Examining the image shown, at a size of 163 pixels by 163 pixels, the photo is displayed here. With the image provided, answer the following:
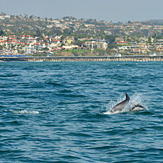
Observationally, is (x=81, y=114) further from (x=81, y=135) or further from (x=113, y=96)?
(x=113, y=96)

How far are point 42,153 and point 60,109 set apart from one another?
10117mm

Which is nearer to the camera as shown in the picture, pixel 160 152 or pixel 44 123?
pixel 160 152

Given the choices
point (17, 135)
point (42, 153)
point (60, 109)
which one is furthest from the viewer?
point (60, 109)

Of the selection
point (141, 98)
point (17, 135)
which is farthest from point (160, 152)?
point (141, 98)

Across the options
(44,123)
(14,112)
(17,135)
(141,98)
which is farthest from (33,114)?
(141,98)

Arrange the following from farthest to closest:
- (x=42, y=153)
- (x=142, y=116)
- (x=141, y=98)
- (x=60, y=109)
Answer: (x=141, y=98) < (x=60, y=109) < (x=142, y=116) < (x=42, y=153)

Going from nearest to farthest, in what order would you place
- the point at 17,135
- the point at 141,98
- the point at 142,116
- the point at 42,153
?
the point at 42,153
the point at 17,135
the point at 142,116
the point at 141,98

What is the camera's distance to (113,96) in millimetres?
32938

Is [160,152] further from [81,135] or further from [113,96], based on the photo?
[113,96]

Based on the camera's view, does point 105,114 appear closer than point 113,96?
Yes

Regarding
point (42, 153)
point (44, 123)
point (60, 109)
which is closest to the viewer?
point (42, 153)

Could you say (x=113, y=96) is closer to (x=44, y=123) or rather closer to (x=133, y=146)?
(x=44, y=123)

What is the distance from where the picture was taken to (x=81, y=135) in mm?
18078

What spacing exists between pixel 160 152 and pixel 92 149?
235 cm
